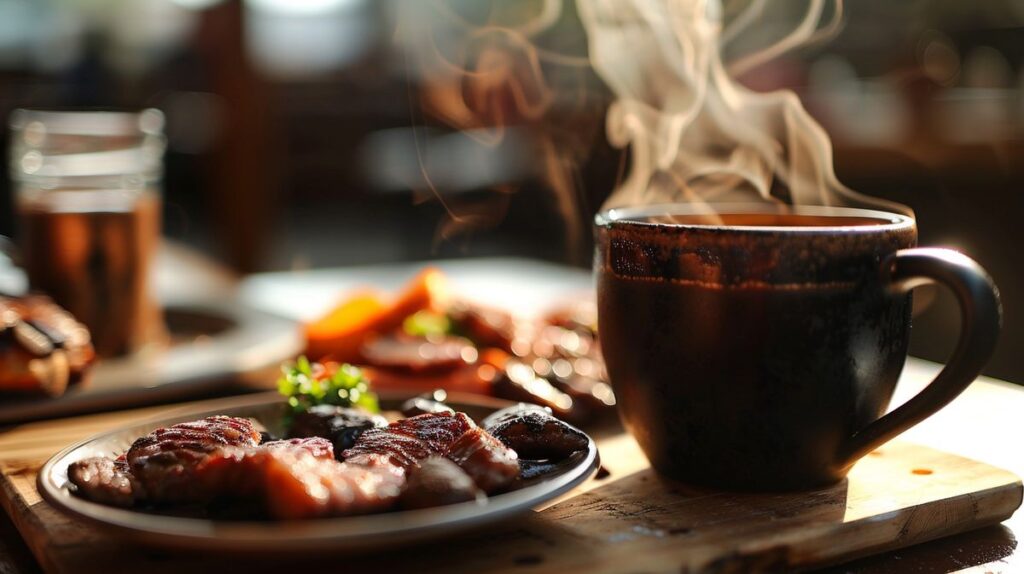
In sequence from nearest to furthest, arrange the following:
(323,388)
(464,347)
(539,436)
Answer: (539,436) < (323,388) < (464,347)

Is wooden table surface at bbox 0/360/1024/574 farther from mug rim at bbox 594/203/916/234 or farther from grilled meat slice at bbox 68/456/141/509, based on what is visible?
mug rim at bbox 594/203/916/234

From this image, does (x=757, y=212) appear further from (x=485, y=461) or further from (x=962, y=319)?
(x=485, y=461)

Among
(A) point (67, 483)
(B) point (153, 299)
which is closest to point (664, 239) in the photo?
(A) point (67, 483)

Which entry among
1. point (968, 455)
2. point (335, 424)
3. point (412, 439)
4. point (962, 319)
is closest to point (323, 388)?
point (335, 424)

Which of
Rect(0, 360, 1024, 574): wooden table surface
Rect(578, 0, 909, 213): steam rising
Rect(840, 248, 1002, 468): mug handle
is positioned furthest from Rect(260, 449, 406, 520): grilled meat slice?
Rect(578, 0, 909, 213): steam rising

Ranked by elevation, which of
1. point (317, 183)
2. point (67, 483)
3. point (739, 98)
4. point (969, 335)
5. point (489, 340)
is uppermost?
point (739, 98)

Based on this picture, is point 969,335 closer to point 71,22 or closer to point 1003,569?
point 1003,569
